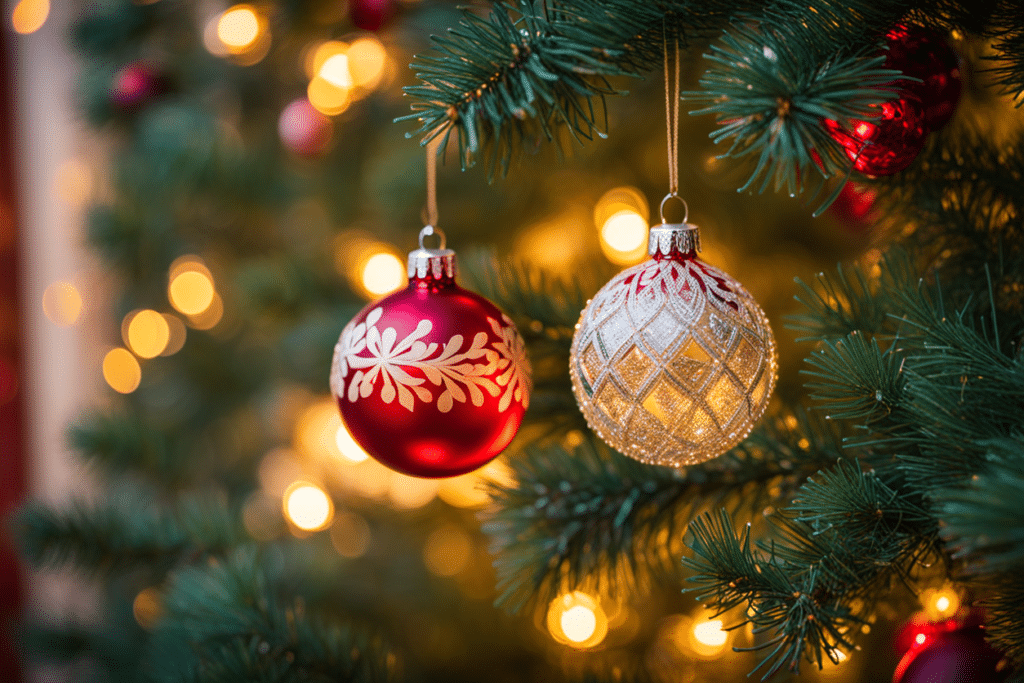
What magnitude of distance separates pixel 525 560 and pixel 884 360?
31 centimetres

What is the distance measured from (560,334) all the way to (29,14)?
3.95 feet

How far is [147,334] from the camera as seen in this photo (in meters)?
1.34

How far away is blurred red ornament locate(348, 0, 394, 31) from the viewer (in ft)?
2.39

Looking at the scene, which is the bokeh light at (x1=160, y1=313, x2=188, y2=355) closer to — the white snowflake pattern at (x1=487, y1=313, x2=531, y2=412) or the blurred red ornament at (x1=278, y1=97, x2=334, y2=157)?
the blurred red ornament at (x1=278, y1=97, x2=334, y2=157)

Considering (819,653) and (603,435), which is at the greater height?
(603,435)

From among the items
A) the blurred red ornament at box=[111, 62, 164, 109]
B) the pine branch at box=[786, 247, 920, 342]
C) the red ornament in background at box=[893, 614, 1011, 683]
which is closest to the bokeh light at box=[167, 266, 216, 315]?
the blurred red ornament at box=[111, 62, 164, 109]

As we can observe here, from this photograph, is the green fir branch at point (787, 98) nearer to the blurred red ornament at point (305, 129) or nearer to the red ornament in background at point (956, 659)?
the red ornament in background at point (956, 659)

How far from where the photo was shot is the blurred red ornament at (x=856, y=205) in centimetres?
56

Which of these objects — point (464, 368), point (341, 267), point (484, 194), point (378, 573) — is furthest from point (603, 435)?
point (378, 573)

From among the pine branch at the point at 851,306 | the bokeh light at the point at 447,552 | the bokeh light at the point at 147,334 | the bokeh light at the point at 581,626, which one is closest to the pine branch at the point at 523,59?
the pine branch at the point at 851,306

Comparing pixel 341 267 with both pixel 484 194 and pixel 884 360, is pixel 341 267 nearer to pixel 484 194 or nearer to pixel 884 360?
pixel 484 194

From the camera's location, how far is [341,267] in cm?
114

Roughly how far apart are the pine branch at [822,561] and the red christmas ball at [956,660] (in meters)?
0.07

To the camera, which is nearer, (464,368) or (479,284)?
(464,368)
